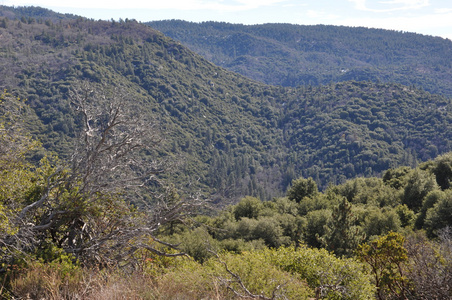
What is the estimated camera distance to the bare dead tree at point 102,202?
25.6 feet

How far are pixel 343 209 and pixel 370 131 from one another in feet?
597

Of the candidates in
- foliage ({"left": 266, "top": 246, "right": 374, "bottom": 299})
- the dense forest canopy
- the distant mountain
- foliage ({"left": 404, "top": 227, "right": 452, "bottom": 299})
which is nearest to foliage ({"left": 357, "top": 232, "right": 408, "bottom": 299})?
the dense forest canopy

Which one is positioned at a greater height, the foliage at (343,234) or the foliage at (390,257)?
the foliage at (390,257)

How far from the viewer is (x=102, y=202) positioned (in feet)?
27.6

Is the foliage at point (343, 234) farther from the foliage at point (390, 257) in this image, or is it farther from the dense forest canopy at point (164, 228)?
the foliage at point (390, 257)

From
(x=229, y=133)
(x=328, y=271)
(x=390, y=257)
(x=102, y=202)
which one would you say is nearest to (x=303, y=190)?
(x=390, y=257)

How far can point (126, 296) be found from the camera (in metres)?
5.83

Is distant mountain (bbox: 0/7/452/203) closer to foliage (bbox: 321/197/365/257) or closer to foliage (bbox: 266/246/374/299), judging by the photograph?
foliage (bbox: 321/197/365/257)

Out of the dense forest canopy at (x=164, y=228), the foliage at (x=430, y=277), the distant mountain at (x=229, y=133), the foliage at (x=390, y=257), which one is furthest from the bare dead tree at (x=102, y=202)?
the distant mountain at (x=229, y=133)

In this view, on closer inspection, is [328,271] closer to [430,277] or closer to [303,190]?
[430,277]

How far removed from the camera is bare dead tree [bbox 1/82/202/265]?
25.6 feet

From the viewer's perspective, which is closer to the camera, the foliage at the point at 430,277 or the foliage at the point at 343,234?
the foliage at the point at 430,277

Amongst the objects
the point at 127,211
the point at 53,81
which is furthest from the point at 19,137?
the point at 53,81

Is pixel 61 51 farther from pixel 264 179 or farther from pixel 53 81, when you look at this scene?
pixel 264 179
